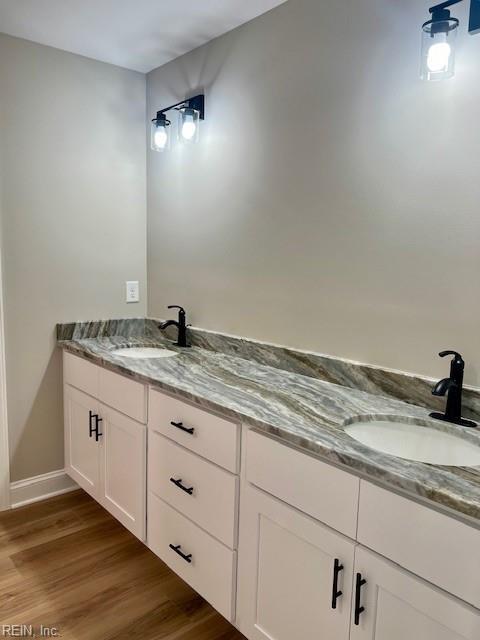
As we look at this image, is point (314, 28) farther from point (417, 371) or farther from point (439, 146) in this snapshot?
point (417, 371)

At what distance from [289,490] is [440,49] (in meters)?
1.27

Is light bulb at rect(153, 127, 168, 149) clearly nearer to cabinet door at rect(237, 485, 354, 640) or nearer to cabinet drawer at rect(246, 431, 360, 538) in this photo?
cabinet drawer at rect(246, 431, 360, 538)

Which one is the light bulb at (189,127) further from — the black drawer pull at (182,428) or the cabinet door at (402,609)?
the cabinet door at (402,609)

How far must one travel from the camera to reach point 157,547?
1.84m

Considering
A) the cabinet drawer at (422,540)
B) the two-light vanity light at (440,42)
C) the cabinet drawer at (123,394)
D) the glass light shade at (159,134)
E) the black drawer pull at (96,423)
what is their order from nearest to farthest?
the cabinet drawer at (422,540)
the two-light vanity light at (440,42)
the cabinet drawer at (123,394)
the black drawer pull at (96,423)
the glass light shade at (159,134)

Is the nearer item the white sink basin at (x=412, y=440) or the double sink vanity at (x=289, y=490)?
the double sink vanity at (x=289, y=490)

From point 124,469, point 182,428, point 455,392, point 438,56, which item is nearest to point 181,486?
point 182,428

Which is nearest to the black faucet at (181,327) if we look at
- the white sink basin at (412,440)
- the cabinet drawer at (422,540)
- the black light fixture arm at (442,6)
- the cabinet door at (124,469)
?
the cabinet door at (124,469)

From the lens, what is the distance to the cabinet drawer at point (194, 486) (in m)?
1.49

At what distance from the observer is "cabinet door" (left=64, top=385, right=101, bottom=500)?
224 cm

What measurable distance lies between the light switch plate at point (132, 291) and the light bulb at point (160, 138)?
76 centimetres

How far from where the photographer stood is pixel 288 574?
130cm

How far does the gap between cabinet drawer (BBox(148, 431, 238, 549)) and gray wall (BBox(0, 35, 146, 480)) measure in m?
0.94

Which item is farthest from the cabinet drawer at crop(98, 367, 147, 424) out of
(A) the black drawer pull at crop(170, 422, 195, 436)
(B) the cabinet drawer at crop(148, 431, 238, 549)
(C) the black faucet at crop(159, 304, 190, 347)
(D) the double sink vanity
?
(C) the black faucet at crop(159, 304, 190, 347)
